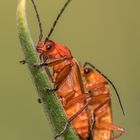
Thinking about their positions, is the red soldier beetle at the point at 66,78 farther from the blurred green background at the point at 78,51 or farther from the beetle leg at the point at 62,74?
the blurred green background at the point at 78,51

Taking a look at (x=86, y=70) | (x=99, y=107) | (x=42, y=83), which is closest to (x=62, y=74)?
(x=99, y=107)

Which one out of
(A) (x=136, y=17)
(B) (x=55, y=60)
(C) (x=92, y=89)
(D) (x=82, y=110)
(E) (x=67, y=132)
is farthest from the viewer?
Result: (A) (x=136, y=17)

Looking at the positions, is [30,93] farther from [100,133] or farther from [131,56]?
[100,133]

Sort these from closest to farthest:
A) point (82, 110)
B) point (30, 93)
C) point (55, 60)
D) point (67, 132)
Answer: point (67, 132), point (82, 110), point (55, 60), point (30, 93)

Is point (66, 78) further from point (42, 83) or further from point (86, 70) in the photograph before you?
point (42, 83)

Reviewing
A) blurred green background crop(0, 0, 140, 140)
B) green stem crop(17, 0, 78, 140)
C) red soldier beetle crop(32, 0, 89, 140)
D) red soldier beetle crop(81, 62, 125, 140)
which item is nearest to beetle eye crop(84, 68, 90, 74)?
red soldier beetle crop(81, 62, 125, 140)

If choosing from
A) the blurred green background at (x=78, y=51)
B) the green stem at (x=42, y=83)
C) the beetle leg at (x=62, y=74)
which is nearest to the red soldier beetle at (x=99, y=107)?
the beetle leg at (x=62, y=74)

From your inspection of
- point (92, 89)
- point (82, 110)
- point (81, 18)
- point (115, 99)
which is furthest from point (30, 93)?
point (82, 110)
